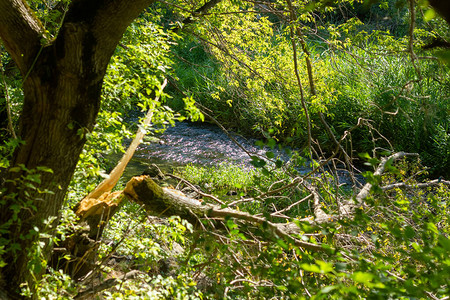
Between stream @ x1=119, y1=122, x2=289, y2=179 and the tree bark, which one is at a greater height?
the tree bark

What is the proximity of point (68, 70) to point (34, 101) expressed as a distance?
274 mm

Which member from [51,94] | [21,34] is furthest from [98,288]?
[21,34]

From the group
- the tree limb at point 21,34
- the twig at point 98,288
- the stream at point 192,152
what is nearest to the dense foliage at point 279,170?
the twig at point 98,288

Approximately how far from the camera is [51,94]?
2010 mm

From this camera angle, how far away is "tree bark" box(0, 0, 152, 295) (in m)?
1.94

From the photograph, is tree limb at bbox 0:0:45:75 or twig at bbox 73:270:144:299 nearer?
tree limb at bbox 0:0:45:75

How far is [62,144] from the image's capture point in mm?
2080

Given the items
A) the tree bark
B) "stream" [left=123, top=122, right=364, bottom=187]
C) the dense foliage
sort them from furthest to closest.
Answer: "stream" [left=123, top=122, right=364, bottom=187]
the tree bark
the dense foliage

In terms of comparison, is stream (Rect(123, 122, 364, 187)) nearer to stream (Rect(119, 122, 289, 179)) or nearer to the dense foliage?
stream (Rect(119, 122, 289, 179))

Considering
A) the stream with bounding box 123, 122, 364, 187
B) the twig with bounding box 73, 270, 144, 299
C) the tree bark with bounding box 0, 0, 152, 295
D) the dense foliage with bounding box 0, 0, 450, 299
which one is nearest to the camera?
the dense foliage with bounding box 0, 0, 450, 299

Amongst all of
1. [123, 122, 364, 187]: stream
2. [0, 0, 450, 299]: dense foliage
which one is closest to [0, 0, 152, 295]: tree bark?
[0, 0, 450, 299]: dense foliage

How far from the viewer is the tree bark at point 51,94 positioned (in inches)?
76.3

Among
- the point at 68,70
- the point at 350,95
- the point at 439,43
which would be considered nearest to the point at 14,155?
the point at 68,70

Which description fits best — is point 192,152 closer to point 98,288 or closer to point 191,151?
point 191,151
